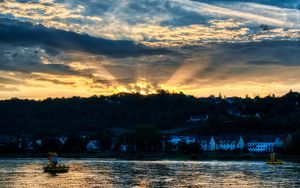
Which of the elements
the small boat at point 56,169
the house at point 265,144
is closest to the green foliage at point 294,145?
the house at point 265,144

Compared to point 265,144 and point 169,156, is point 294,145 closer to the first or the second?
point 169,156

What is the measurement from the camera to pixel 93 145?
195000mm

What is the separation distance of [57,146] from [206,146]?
5348cm

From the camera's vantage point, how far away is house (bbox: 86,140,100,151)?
186 metres

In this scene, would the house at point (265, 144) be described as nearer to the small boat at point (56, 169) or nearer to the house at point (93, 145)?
the house at point (93, 145)

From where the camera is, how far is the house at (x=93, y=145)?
7338 inches

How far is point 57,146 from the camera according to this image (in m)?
177

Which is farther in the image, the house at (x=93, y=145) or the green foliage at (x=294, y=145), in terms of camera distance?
the house at (x=93, y=145)

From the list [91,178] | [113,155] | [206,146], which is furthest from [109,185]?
[206,146]

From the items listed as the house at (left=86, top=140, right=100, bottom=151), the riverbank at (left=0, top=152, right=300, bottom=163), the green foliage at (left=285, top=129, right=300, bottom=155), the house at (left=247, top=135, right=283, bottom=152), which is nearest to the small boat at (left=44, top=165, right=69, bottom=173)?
the riverbank at (left=0, top=152, right=300, bottom=163)

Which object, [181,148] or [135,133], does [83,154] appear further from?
[181,148]

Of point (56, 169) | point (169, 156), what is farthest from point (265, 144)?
point (56, 169)

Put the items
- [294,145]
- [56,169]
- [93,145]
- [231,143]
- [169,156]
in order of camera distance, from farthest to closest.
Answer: [231,143] → [93,145] → [169,156] → [294,145] → [56,169]

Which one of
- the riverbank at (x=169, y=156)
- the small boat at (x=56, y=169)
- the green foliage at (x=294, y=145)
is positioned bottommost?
the small boat at (x=56, y=169)
